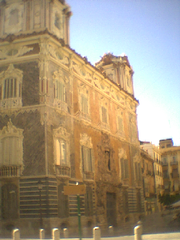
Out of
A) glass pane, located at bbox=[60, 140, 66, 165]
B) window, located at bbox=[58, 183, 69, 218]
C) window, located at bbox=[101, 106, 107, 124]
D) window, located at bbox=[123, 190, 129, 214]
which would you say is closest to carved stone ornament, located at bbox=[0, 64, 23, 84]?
glass pane, located at bbox=[60, 140, 66, 165]

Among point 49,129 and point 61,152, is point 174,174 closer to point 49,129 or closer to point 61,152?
point 61,152

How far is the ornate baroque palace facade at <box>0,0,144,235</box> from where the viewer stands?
70.3 feet

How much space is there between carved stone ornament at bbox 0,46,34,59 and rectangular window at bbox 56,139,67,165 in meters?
7.36

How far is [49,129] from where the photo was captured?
2247 centimetres

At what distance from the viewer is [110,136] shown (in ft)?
107

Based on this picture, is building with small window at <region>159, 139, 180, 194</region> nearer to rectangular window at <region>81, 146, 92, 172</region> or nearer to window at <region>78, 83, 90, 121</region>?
rectangular window at <region>81, 146, 92, 172</region>

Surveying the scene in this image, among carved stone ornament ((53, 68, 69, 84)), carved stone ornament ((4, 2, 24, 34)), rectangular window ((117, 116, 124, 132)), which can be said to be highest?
carved stone ornament ((4, 2, 24, 34))

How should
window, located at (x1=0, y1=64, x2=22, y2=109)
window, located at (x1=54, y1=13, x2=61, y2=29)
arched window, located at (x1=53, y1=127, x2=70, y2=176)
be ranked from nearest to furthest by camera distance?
arched window, located at (x1=53, y1=127, x2=70, y2=176), window, located at (x1=0, y1=64, x2=22, y2=109), window, located at (x1=54, y1=13, x2=61, y2=29)

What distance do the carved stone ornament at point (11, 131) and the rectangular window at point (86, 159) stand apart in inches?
245

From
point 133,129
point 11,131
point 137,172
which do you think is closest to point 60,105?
point 11,131

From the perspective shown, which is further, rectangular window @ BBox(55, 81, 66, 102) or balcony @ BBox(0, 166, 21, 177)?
rectangular window @ BBox(55, 81, 66, 102)

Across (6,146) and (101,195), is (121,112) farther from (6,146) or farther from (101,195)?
(6,146)

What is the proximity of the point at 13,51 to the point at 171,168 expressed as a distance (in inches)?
2141

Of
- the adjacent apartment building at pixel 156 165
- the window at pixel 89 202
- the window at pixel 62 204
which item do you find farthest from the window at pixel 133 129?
the adjacent apartment building at pixel 156 165
